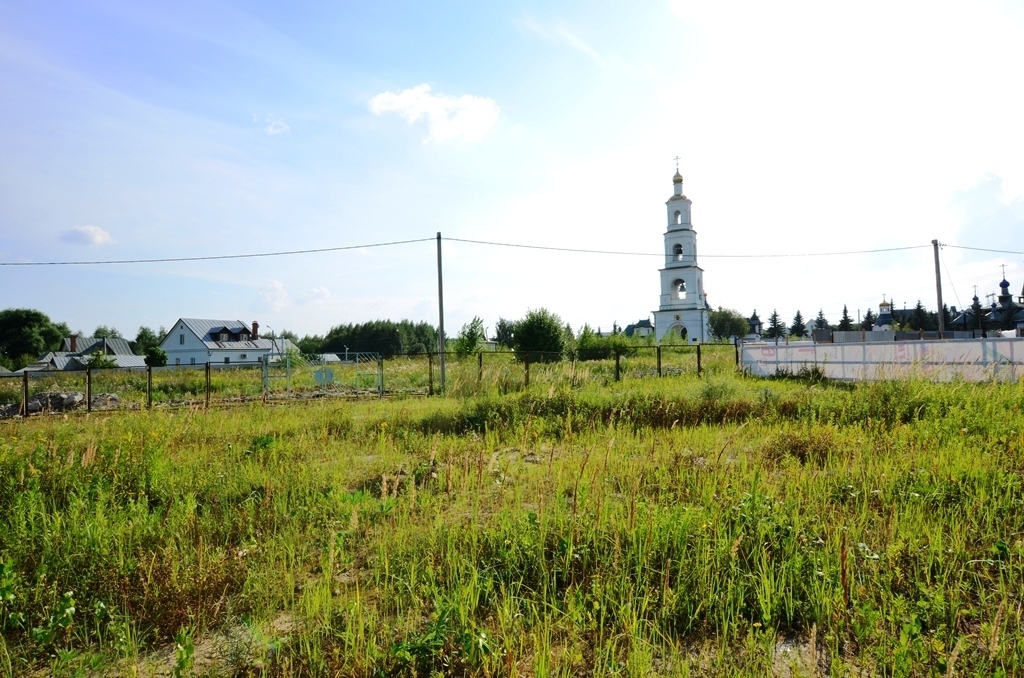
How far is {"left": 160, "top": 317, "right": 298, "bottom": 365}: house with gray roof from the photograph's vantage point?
55781mm

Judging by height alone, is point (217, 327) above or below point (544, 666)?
above

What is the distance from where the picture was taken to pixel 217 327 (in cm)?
5853

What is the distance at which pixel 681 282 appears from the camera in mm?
43281

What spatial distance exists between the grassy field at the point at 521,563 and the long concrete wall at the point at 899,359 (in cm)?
496

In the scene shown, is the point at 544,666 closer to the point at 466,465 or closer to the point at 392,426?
the point at 466,465

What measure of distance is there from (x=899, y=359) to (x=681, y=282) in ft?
102

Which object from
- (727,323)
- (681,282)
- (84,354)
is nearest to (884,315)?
(727,323)

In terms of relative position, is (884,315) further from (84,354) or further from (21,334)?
(21,334)

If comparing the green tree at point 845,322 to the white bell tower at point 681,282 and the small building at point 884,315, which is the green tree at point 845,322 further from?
the white bell tower at point 681,282

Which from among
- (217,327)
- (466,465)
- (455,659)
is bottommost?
(455,659)

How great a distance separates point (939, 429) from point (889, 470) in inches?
96.4

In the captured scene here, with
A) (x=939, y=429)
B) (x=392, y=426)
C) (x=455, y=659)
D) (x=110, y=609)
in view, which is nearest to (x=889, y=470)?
(x=939, y=429)

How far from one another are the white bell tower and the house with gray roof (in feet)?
120

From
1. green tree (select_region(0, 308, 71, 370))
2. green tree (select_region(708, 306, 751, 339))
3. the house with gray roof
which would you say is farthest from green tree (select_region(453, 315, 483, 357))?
green tree (select_region(0, 308, 71, 370))
